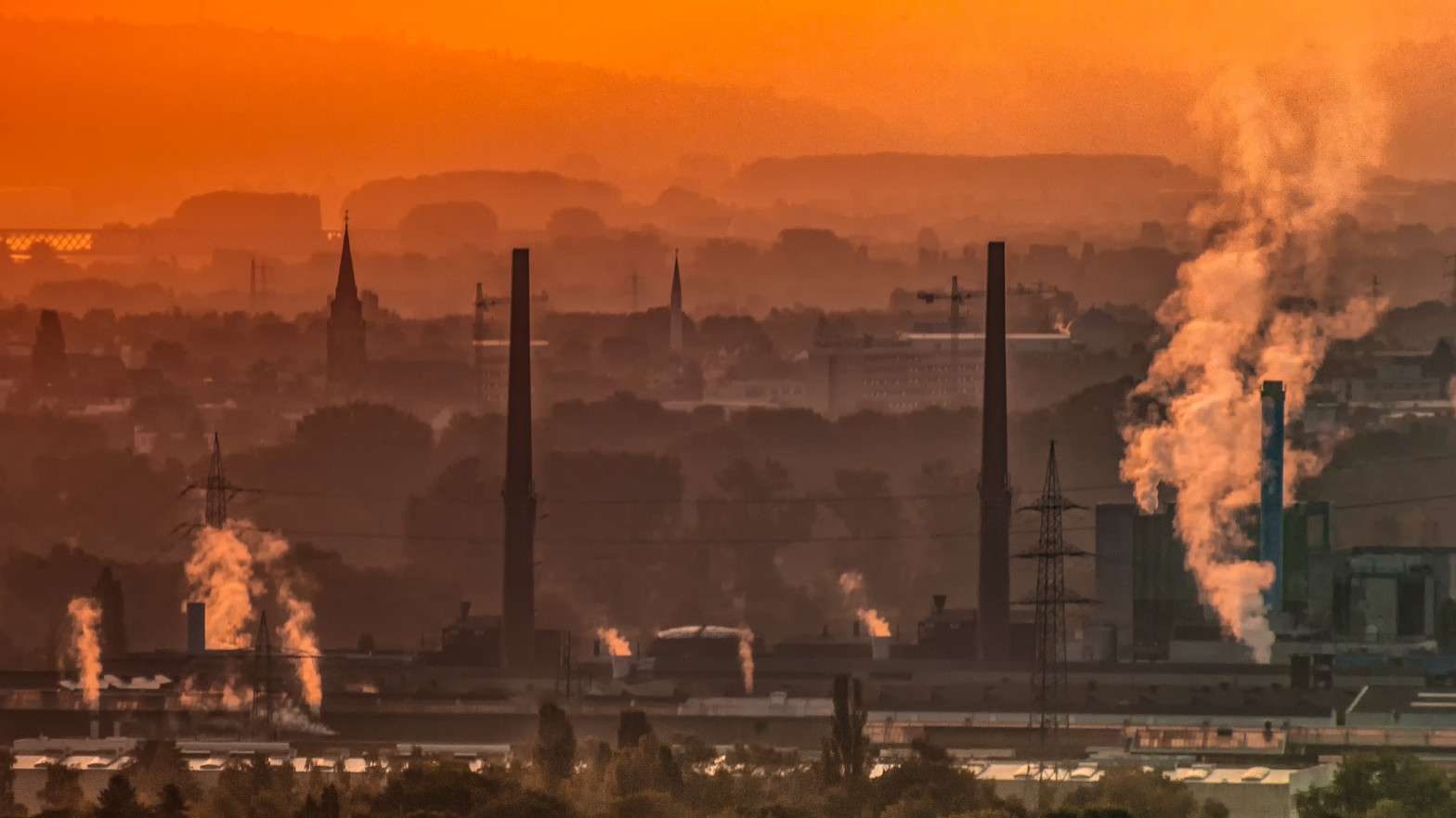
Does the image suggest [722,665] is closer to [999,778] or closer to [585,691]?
[585,691]

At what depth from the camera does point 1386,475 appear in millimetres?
47781

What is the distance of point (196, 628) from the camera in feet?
131

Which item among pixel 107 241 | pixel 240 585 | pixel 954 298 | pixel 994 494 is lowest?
pixel 240 585

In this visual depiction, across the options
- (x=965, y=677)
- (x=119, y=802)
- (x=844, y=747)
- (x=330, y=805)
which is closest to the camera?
(x=330, y=805)

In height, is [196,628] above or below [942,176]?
below

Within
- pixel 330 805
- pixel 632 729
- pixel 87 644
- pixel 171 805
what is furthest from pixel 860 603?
pixel 330 805

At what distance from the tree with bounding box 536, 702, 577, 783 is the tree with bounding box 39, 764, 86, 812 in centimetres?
310

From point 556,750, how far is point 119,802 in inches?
152

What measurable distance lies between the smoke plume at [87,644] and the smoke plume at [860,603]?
776 centimetres

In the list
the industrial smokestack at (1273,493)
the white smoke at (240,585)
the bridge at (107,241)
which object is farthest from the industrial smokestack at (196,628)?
the bridge at (107,241)

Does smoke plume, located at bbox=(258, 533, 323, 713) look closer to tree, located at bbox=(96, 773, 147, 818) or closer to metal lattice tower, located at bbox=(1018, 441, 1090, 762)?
metal lattice tower, located at bbox=(1018, 441, 1090, 762)

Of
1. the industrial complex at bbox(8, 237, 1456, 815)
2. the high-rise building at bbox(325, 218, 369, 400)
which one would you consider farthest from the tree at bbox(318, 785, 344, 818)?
the high-rise building at bbox(325, 218, 369, 400)

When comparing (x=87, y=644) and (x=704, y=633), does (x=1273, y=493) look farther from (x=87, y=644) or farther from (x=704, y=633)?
(x=87, y=644)

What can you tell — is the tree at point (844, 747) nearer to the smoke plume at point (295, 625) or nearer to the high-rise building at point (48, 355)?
the smoke plume at point (295, 625)
